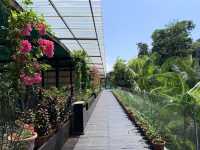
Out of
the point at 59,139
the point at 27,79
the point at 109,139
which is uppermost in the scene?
the point at 27,79

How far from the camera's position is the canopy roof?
514 inches

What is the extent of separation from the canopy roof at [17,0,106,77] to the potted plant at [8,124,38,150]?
21.4 feet

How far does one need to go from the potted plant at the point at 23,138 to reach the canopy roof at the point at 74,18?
21.4 ft

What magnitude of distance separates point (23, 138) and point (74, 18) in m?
10.3

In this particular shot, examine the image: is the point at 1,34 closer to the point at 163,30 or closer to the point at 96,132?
the point at 96,132

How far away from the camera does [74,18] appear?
15.3 m

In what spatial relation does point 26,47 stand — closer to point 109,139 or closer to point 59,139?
point 59,139

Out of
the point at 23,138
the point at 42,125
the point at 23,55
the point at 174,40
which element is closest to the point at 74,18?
the point at 42,125

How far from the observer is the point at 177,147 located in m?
8.02

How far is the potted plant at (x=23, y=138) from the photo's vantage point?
17.3 ft

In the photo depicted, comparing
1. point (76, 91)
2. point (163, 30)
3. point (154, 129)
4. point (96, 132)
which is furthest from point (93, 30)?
point (163, 30)

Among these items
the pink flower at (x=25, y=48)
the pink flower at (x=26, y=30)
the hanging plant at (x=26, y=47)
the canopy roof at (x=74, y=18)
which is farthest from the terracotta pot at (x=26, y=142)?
the canopy roof at (x=74, y=18)

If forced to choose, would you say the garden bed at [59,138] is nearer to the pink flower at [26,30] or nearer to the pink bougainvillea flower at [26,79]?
the pink bougainvillea flower at [26,79]

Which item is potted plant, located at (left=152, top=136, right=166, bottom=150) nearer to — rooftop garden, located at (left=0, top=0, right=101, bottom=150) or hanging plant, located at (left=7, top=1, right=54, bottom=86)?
rooftop garden, located at (left=0, top=0, right=101, bottom=150)
